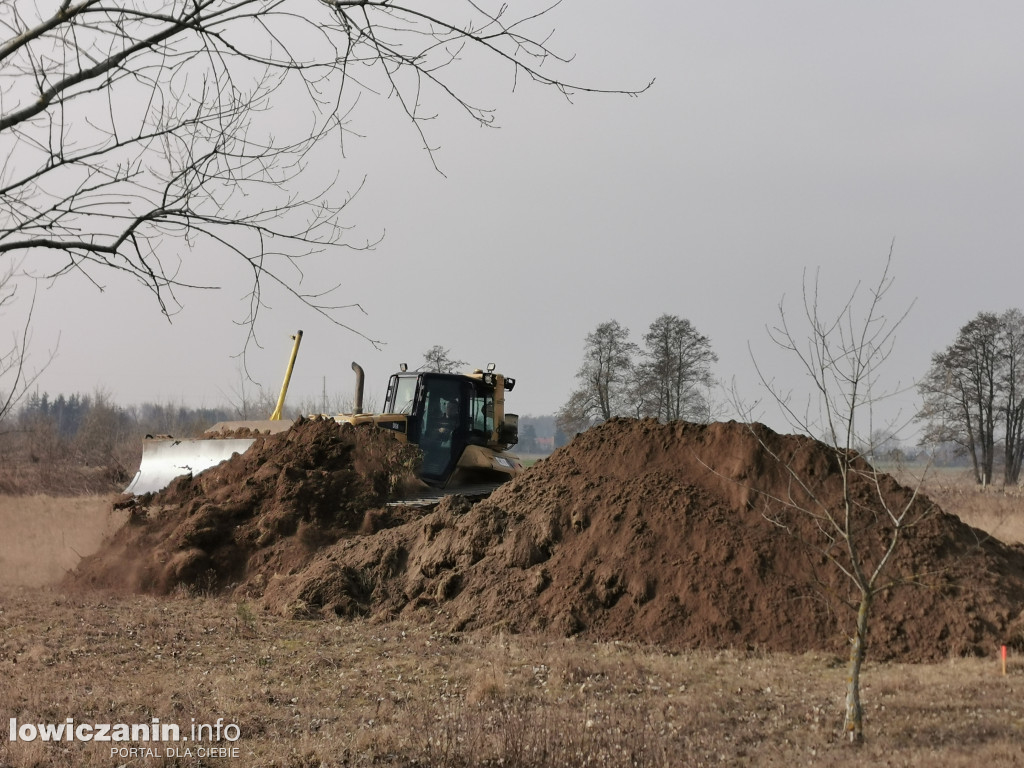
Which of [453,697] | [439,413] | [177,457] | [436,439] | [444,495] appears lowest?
[453,697]

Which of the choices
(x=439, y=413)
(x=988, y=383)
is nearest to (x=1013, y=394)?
(x=988, y=383)

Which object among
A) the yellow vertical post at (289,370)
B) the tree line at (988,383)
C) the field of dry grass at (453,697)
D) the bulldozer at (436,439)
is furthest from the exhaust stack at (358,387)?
the tree line at (988,383)

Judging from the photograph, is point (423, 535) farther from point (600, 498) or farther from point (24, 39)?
point (24, 39)

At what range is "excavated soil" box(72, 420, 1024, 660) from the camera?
1001cm

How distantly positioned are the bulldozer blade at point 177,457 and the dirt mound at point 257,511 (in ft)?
2.43

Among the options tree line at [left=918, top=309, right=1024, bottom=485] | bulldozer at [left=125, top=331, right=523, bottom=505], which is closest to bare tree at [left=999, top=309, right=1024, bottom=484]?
tree line at [left=918, top=309, right=1024, bottom=485]

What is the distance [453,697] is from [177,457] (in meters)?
11.6

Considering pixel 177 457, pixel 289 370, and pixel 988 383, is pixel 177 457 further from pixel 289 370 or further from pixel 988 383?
pixel 988 383

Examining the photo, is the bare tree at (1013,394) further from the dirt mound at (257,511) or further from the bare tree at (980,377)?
the dirt mound at (257,511)

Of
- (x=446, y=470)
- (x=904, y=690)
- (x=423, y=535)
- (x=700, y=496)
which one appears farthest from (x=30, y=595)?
(x=904, y=690)

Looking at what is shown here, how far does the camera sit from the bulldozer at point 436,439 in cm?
1695

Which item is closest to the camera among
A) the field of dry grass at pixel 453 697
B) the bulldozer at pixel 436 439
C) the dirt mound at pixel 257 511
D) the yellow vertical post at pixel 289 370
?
the field of dry grass at pixel 453 697

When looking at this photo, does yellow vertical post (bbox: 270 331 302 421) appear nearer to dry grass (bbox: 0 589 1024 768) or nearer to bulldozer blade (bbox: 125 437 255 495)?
bulldozer blade (bbox: 125 437 255 495)

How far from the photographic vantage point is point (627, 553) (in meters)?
11.1
